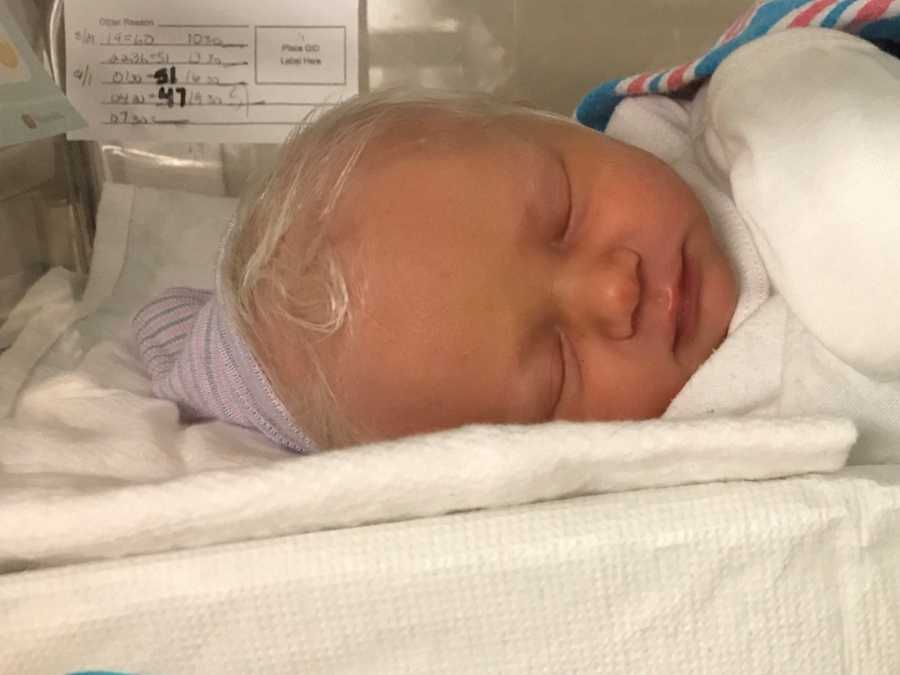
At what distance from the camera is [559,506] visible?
458 mm

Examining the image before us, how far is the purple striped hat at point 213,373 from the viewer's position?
Answer: 66 centimetres

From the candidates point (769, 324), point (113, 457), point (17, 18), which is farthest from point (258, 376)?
point (17, 18)

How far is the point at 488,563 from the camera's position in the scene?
44cm

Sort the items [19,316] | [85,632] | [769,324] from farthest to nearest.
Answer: [19,316] < [769,324] < [85,632]

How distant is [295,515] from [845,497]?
27cm

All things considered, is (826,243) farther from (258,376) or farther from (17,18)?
(17,18)

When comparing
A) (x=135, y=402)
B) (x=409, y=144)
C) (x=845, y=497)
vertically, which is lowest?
(x=135, y=402)

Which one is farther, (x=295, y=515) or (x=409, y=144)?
(x=409, y=144)

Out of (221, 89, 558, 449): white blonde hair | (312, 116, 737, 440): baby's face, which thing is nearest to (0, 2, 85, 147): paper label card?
(221, 89, 558, 449): white blonde hair

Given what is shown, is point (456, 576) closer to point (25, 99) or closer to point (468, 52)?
point (25, 99)

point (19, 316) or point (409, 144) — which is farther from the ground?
point (409, 144)

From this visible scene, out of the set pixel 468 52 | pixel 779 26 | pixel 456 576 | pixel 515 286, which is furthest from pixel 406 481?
pixel 468 52

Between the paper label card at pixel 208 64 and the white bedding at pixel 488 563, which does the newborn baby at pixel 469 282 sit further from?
the paper label card at pixel 208 64

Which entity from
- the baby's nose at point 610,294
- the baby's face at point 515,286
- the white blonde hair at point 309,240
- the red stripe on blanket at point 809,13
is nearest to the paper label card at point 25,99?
the white blonde hair at point 309,240
